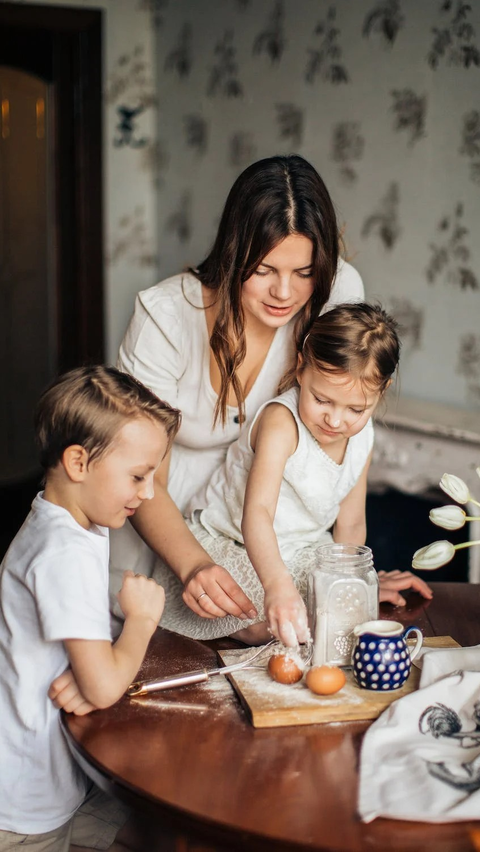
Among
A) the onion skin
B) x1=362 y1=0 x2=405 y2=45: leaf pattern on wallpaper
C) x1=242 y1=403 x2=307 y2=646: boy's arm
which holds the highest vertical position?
x1=362 y1=0 x2=405 y2=45: leaf pattern on wallpaper

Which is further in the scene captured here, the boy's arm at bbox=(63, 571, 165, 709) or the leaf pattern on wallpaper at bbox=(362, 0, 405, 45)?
the leaf pattern on wallpaper at bbox=(362, 0, 405, 45)

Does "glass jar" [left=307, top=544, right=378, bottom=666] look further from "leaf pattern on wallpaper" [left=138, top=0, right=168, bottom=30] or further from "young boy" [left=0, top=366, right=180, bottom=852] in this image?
"leaf pattern on wallpaper" [left=138, top=0, right=168, bottom=30]

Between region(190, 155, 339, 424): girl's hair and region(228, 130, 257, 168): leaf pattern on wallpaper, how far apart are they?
2.21 metres

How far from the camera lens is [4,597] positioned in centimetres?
124

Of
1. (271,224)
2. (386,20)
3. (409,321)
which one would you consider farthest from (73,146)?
(271,224)

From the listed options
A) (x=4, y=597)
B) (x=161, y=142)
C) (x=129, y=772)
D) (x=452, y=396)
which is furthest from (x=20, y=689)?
(x=161, y=142)

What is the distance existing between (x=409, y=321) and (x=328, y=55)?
103 centimetres

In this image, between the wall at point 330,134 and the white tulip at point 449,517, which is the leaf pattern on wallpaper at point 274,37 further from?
the white tulip at point 449,517

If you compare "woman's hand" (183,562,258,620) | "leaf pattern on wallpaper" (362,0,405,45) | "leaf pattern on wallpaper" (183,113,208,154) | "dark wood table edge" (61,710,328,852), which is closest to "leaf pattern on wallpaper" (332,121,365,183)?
"leaf pattern on wallpaper" (362,0,405,45)

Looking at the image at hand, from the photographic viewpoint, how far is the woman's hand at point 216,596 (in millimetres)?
1377

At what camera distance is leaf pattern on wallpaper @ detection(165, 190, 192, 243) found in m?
4.29

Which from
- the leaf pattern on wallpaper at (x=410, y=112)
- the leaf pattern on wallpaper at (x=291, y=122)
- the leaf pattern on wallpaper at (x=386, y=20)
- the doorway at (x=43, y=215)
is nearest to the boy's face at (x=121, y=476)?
the leaf pattern on wallpaper at (x=410, y=112)

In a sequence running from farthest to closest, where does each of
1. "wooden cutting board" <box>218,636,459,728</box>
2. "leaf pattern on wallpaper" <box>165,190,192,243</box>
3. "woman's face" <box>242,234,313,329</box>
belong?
1. "leaf pattern on wallpaper" <box>165,190,192,243</box>
2. "woman's face" <box>242,234,313,329</box>
3. "wooden cutting board" <box>218,636,459,728</box>

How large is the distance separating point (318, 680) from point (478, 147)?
1943 mm
